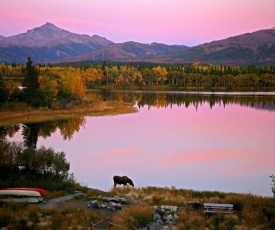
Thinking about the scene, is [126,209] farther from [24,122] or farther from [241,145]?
[24,122]

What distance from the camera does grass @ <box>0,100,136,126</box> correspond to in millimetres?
61219

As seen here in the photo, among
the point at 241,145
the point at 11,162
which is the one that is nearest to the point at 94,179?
the point at 11,162

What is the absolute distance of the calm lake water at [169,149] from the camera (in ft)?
91.0

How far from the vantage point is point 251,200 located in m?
18.4

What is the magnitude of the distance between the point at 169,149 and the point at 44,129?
2304cm

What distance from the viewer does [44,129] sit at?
53.0 metres

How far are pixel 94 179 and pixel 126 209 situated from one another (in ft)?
37.5

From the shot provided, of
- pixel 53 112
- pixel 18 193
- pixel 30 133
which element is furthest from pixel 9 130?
pixel 18 193

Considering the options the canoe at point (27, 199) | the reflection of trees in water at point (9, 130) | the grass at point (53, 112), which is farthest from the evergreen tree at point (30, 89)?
the canoe at point (27, 199)

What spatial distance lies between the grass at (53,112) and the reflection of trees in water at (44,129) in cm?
364

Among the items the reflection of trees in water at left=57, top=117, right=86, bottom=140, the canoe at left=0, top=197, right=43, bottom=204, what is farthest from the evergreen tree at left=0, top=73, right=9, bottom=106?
the canoe at left=0, top=197, right=43, bottom=204

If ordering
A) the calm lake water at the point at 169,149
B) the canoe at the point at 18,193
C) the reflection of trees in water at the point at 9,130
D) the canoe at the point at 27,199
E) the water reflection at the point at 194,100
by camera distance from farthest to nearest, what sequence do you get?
the water reflection at the point at 194,100, the reflection of trees in water at the point at 9,130, the calm lake water at the point at 169,149, the canoe at the point at 18,193, the canoe at the point at 27,199

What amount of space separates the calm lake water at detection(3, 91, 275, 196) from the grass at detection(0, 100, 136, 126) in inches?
175

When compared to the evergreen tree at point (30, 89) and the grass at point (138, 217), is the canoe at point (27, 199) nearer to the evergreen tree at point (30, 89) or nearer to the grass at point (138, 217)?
the grass at point (138, 217)
